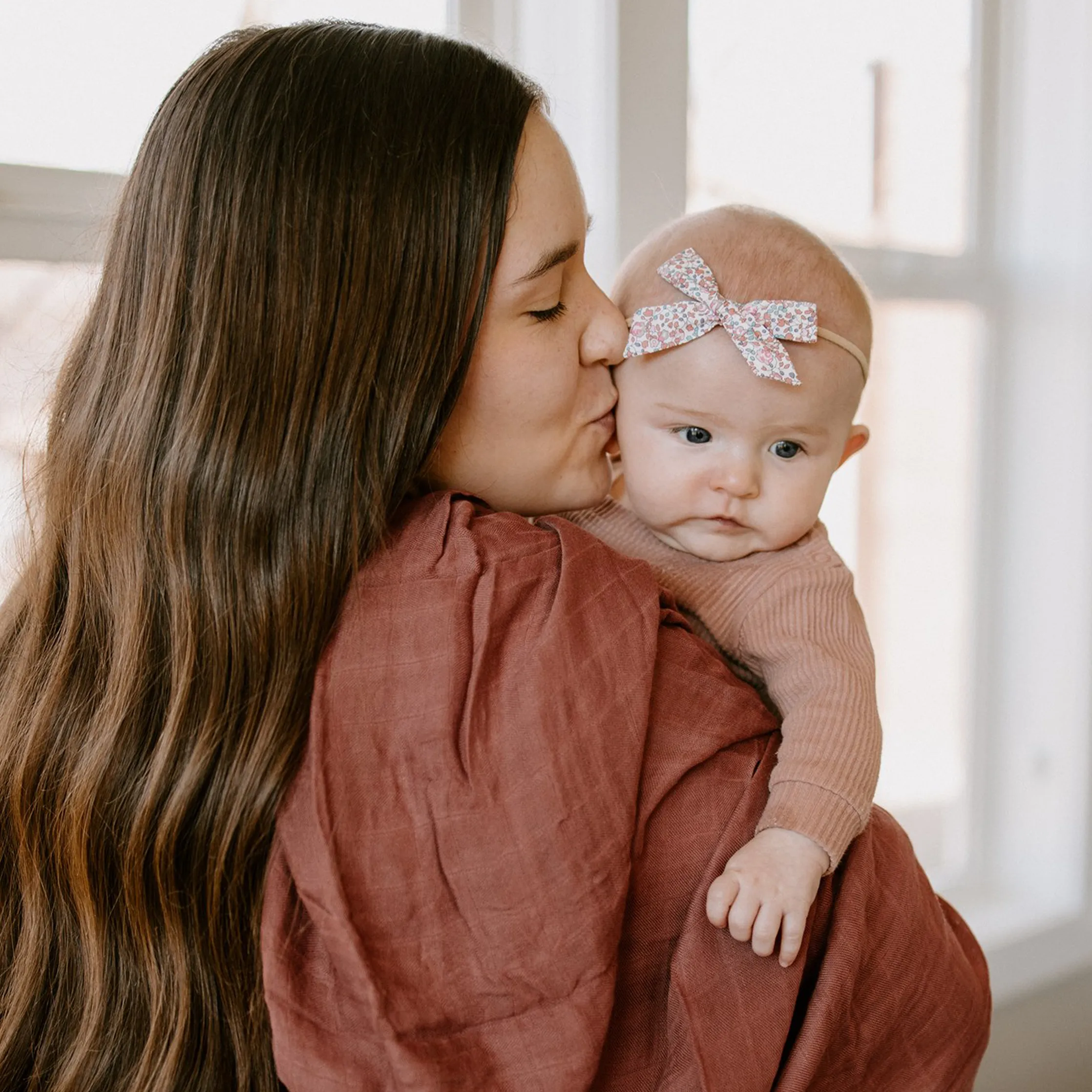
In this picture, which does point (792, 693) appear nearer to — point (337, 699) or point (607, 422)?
point (607, 422)

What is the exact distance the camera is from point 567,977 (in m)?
0.88

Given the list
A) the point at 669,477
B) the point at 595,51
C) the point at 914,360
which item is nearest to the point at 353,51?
the point at 669,477

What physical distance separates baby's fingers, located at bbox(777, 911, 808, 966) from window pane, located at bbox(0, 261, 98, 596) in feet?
3.26

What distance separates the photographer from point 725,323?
1178 mm

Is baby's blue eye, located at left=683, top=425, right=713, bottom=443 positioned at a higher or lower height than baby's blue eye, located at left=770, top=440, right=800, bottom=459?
higher

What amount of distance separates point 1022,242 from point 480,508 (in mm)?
1981

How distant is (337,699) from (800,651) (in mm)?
488

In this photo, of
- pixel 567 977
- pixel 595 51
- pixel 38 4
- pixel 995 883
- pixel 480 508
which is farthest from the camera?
pixel 995 883

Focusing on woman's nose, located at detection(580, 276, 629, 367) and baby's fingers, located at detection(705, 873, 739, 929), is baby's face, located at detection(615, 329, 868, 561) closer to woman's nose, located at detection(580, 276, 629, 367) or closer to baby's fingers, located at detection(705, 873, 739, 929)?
woman's nose, located at detection(580, 276, 629, 367)

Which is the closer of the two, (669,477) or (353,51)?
(353,51)

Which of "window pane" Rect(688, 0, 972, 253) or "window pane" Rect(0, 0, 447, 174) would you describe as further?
"window pane" Rect(688, 0, 972, 253)

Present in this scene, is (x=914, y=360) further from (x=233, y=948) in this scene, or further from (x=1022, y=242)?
(x=233, y=948)

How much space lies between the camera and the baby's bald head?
4.00 ft

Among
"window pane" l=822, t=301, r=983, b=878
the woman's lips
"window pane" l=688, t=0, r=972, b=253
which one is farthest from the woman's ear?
"window pane" l=822, t=301, r=983, b=878
